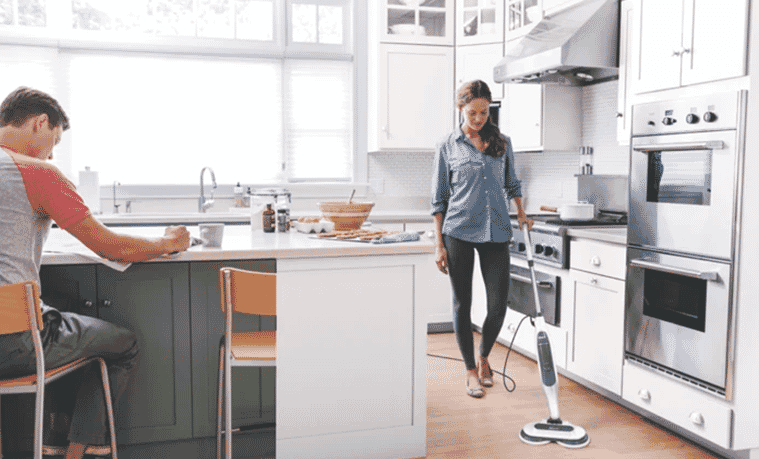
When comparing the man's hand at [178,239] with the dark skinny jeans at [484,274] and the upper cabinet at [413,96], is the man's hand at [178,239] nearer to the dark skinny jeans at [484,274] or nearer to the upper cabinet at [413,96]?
the dark skinny jeans at [484,274]

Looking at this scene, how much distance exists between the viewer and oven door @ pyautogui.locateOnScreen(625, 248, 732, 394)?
8.16ft

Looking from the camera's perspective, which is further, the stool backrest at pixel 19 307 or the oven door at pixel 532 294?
the oven door at pixel 532 294

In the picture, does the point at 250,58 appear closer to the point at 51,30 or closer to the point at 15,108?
the point at 51,30

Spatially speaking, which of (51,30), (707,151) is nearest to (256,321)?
(707,151)

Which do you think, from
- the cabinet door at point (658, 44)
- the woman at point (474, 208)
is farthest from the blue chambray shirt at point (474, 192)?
the cabinet door at point (658, 44)

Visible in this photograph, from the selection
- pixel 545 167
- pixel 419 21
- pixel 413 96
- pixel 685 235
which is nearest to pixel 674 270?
pixel 685 235

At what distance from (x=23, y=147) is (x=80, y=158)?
3.13 m

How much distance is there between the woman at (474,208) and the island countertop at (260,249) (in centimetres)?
62

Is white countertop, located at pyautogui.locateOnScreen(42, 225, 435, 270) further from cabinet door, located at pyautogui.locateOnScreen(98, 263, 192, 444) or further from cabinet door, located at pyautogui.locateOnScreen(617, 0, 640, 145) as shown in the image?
cabinet door, located at pyautogui.locateOnScreen(617, 0, 640, 145)

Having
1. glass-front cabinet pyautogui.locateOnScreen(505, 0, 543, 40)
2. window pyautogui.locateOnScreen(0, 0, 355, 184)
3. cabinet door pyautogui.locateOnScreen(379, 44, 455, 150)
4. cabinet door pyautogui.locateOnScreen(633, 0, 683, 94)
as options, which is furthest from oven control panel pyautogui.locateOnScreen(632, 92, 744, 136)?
window pyautogui.locateOnScreen(0, 0, 355, 184)

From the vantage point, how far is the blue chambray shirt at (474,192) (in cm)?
317

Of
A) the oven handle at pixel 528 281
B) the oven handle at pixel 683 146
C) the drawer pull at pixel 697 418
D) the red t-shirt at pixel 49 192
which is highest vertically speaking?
the oven handle at pixel 683 146

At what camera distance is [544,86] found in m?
4.30

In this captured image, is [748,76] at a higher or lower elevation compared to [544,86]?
lower
